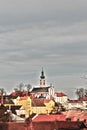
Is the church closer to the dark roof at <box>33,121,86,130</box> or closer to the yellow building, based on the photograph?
the yellow building

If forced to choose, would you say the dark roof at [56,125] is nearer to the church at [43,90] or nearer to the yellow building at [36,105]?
the yellow building at [36,105]

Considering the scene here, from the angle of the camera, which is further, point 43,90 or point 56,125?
point 43,90

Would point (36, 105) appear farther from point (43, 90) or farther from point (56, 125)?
point (56, 125)

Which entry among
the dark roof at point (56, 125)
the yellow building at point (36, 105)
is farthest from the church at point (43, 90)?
the dark roof at point (56, 125)

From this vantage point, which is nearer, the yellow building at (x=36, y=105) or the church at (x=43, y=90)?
the yellow building at (x=36, y=105)

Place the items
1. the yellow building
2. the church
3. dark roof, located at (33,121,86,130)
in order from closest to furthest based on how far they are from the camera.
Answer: dark roof, located at (33,121,86,130) < the yellow building < the church

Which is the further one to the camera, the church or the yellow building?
the church

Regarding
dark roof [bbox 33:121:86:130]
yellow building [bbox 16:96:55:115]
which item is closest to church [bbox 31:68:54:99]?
yellow building [bbox 16:96:55:115]

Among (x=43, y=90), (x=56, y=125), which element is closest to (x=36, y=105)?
(x=43, y=90)

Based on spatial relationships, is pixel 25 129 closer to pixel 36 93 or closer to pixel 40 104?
pixel 40 104

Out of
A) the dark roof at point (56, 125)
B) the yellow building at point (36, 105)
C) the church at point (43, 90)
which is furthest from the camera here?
the church at point (43, 90)

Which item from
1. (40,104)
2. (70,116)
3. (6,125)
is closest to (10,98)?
(40,104)

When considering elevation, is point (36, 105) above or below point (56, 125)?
above

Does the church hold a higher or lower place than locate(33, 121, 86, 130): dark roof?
higher
